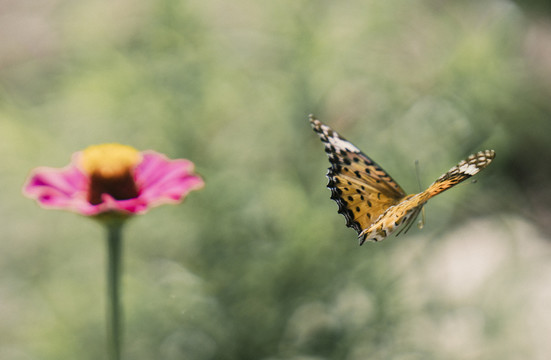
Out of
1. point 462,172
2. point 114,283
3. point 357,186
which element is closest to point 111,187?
point 114,283

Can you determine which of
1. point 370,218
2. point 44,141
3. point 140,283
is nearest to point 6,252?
point 44,141

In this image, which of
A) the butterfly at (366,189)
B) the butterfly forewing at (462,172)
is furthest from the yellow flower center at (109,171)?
the butterfly forewing at (462,172)

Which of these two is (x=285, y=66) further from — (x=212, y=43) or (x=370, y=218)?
(x=370, y=218)

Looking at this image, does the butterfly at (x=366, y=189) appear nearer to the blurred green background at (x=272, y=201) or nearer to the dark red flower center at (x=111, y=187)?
the dark red flower center at (x=111, y=187)

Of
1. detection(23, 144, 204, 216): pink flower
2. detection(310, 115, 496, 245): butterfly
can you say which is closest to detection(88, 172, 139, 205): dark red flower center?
detection(23, 144, 204, 216): pink flower

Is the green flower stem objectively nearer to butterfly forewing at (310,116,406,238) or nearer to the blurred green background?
butterfly forewing at (310,116,406,238)

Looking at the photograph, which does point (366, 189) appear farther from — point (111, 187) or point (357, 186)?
point (111, 187)
